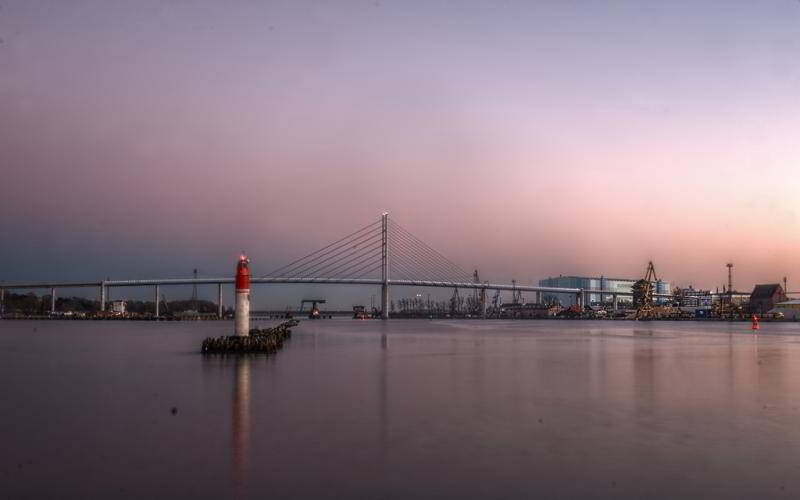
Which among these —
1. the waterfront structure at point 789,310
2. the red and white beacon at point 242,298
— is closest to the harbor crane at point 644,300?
the waterfront structure at point 789,310

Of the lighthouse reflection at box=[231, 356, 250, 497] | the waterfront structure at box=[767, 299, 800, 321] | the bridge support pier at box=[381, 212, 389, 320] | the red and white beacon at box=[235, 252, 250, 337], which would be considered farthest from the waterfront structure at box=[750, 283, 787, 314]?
the lighthouse reflection at box=[231, 356, 250, 497]

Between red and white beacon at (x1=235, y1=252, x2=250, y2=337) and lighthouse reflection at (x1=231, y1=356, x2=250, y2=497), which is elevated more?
red and white beacon at (x1=235, y1=252, x2=250, y2=337)

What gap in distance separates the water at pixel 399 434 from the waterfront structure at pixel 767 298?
17227 cm

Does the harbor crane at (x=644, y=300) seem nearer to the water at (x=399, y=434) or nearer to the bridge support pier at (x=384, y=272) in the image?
the bridge support pier at (x=384, y=272)

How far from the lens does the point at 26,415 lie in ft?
38.3

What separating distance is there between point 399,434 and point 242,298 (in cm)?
2021

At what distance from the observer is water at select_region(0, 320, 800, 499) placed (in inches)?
283

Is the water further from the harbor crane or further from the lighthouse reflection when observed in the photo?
the harbor crane

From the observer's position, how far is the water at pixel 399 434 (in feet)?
23.5

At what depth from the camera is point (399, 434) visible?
9.88m

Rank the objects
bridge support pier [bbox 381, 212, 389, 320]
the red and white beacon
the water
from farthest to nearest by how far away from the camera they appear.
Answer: bridge support pier [bbox 381, 212, 389, 320], the red and white beacon, the water

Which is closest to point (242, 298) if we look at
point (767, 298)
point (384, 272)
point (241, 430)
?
point (241, 430)

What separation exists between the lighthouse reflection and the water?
0.13 ft

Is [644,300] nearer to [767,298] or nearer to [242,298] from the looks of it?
[767,298]
